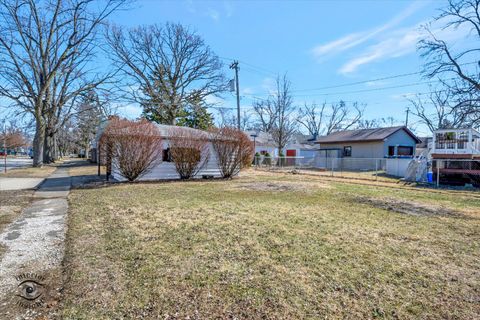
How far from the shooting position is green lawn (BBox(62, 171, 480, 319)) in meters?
2.62

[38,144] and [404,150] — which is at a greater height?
[38,144]

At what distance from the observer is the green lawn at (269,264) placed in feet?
8.59

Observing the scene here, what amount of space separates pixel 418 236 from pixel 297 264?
264 centimetres

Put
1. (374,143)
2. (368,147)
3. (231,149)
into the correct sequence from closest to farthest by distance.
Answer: (231,149) → (374,143) → (368,147)

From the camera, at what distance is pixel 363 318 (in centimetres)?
248

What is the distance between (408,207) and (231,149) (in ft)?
27.7

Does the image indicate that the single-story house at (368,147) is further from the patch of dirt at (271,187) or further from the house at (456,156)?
→ the patch of dirt at (271,187)

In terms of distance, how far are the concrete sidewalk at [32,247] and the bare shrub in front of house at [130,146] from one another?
4846mm

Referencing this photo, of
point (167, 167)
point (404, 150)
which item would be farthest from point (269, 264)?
point (404, 150)

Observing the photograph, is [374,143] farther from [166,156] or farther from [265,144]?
[166,156]

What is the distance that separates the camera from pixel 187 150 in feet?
43.7

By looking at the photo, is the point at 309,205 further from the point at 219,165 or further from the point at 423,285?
the point at 219,165

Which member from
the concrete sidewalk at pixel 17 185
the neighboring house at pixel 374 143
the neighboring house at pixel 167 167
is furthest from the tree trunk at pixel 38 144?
the neighboring house at pixel 374 143

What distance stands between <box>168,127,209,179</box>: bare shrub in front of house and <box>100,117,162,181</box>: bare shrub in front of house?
84 centimetres
